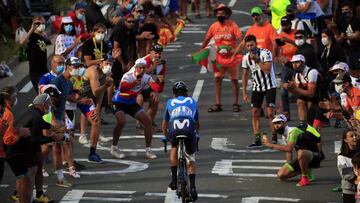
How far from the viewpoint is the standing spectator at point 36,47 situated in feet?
78.2

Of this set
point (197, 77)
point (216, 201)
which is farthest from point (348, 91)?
point (197, 77)

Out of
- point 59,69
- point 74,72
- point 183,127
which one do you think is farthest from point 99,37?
point 183,127

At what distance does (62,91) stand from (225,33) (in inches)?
220

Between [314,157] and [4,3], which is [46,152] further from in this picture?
[4,3]

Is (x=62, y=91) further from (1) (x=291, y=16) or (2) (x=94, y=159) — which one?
(1) (x=291, y=16)

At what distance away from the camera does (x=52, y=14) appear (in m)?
32.9

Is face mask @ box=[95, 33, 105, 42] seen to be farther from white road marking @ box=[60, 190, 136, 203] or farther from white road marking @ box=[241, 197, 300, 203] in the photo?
white road marking @ box=[241, 197, 300, 203]

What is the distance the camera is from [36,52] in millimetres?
24109

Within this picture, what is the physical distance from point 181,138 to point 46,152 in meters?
2.18

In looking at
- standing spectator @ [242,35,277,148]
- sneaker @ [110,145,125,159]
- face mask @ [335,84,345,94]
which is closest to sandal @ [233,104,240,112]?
standing spectator @ [242,35,277,148]

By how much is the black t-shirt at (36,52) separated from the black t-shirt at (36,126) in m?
5.56

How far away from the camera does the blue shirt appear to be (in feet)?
66.5

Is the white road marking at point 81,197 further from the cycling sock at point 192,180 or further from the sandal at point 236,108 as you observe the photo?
the sandal at point 236,108

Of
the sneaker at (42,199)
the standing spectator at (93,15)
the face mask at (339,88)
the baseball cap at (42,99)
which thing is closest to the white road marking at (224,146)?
the face mask at (339,88)
